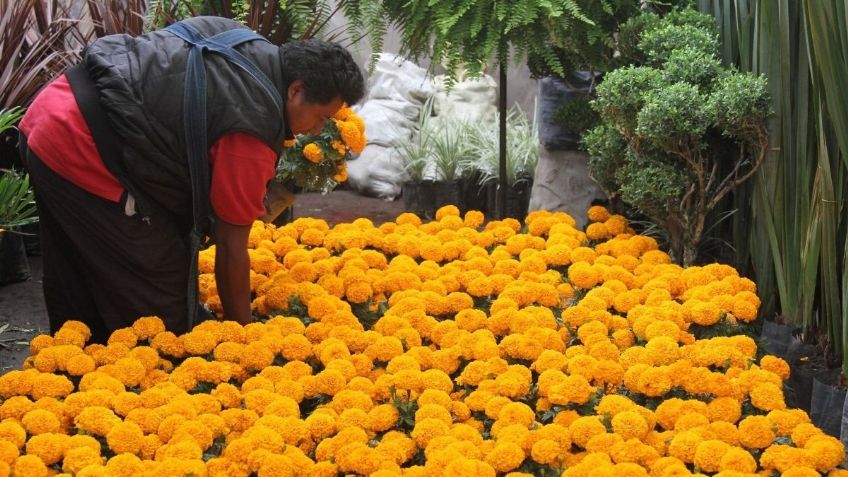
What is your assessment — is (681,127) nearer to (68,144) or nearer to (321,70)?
(321,70)

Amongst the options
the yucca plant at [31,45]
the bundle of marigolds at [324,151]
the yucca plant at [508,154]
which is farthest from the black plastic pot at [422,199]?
the yucca plant at [31,45]

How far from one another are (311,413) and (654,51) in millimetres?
2241

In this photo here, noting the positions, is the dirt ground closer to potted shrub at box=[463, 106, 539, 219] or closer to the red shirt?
potted shrub at box=[463, 106, 539, 219]

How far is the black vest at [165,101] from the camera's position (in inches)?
132

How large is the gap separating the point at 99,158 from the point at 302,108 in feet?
2.29

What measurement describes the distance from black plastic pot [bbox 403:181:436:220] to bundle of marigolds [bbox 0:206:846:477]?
1.97m

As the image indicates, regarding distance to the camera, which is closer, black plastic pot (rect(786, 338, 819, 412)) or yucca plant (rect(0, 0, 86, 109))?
black plastic pot (rect(786, 338, 819, 412))

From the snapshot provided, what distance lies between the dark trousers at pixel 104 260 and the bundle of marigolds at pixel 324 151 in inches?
47.7

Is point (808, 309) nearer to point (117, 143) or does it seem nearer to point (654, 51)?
point (654, 51)

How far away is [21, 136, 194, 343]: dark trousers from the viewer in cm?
358

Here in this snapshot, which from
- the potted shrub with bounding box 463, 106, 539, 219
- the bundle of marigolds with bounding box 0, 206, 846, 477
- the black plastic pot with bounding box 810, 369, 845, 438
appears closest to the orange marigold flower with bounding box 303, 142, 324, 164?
the bundle of marigolds with bounding box 0, 206, 846, 477

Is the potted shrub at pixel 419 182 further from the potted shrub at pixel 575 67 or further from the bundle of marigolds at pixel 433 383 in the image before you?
the bundle of marigolds at pixel 433 383

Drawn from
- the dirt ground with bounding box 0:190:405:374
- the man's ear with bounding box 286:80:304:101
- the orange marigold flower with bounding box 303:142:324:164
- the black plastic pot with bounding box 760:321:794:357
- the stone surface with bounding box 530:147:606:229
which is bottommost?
the dirt ground with bounding box 0:190:405:374

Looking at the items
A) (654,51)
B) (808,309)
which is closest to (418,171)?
(654,51)
